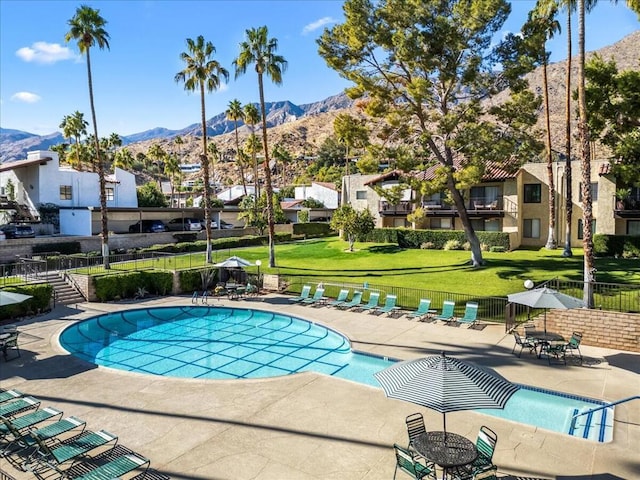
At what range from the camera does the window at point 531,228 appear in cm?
4100

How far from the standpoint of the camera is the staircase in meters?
25.4

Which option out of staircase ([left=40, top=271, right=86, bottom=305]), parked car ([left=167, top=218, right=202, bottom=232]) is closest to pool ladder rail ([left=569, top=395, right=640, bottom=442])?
staircase ([left=40, top=271, right=86, bottom=305])

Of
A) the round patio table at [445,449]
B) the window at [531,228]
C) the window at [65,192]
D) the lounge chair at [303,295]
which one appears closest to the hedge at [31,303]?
the lounge chair at [303,295]

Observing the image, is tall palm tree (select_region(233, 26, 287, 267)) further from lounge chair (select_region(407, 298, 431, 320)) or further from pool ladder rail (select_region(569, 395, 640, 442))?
pool ladder rail (select_region(569, 395, 640, 442))

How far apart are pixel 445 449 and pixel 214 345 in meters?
12.8

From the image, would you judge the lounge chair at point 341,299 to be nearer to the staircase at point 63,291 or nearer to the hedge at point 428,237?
the staircase at point 63,291

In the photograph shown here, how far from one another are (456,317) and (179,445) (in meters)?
14.9

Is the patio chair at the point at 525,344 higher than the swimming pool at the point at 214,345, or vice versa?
the patio chair at the point at 525,344

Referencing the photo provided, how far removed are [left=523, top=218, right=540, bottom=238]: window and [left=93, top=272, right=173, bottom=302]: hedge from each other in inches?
1196

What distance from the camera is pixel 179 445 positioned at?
9.99 meters

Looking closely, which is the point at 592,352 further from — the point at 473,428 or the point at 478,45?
the point at 478,45

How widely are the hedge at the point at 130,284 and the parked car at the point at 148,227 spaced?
2376cm

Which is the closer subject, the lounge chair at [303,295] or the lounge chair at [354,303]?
the lounge chair at [354,303]

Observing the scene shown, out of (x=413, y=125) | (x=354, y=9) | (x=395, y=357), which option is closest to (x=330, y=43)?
(x=354, y=9)
